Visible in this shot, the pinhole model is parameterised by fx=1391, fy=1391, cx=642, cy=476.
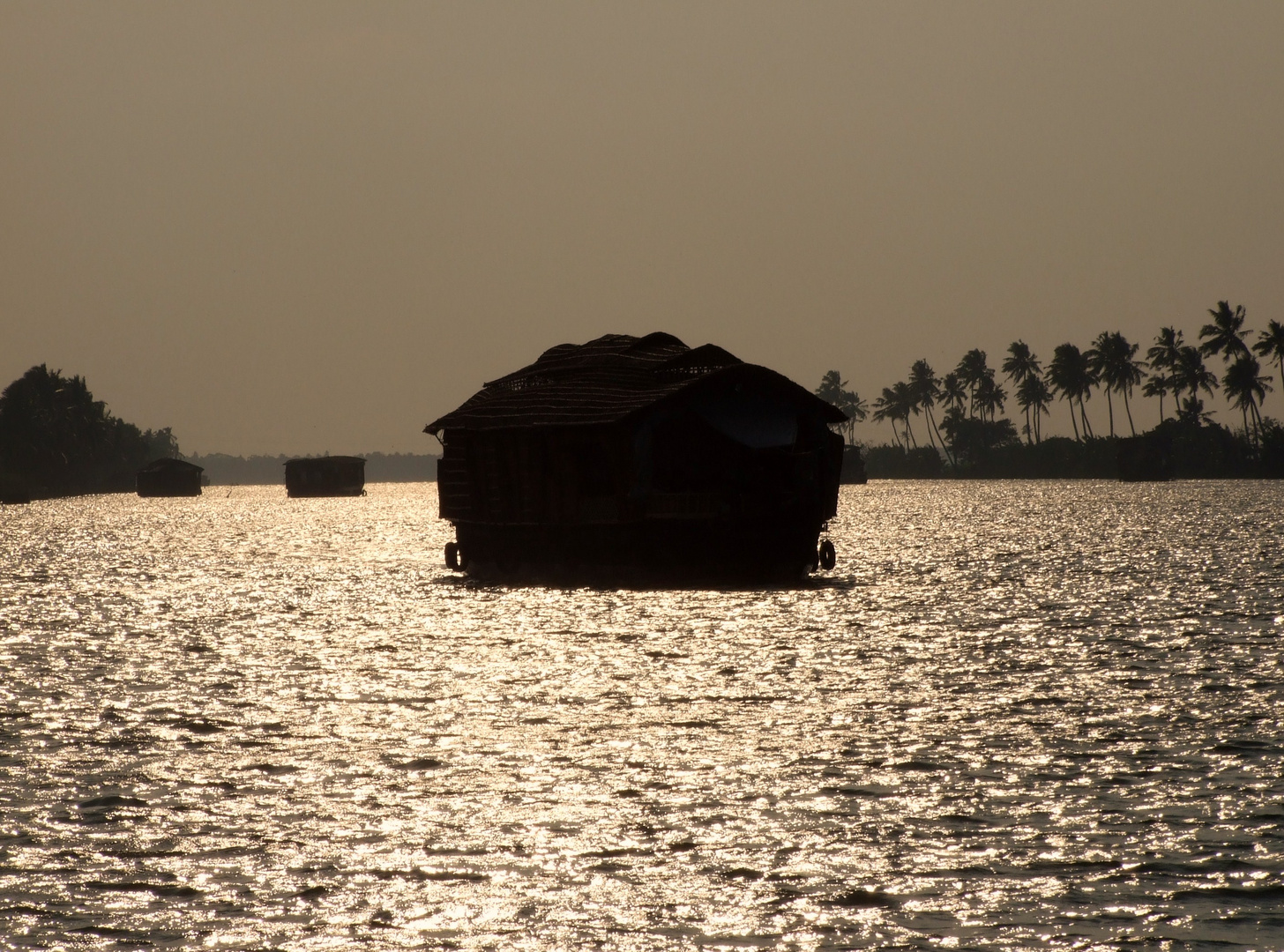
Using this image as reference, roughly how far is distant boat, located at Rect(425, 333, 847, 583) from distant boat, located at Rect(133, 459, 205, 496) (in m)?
113

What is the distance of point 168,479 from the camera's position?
144750 mm

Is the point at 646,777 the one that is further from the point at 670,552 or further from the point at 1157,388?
the point at 1157,388

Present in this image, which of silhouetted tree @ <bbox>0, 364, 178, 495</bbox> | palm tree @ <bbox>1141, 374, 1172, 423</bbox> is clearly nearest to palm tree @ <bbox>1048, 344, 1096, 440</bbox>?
palm tree @ <bbox>1141, 374, 1172, 423</bbox>

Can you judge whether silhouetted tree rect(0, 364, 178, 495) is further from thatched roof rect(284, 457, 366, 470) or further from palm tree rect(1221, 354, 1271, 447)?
palm tree rect(1221, 354, 1271, 447)

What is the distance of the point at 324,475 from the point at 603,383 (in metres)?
109

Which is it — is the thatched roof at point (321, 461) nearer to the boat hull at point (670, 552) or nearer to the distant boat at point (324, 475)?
the distant boat at point (324, 475)

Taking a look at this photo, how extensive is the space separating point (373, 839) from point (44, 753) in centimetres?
540

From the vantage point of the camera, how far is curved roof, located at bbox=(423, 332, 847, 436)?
35281mm

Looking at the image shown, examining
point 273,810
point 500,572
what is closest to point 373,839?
point 273,810

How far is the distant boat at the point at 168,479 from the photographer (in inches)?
5620

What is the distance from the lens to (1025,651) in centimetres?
2212

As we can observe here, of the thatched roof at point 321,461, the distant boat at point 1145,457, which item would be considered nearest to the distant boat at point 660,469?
the thatched roof at point 321,461

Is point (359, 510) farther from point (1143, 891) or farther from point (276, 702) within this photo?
point (1143, 891)

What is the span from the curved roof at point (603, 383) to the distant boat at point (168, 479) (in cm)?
11051
